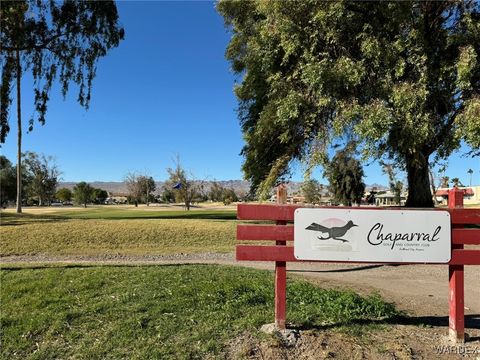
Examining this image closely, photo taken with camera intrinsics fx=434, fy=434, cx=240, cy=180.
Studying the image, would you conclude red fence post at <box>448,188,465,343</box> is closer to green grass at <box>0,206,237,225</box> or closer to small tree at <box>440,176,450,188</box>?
green grass at <box>0,206,237,225</box>

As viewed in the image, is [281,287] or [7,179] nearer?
[281,287]

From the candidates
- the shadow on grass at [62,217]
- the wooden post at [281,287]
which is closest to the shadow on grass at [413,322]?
the wooden post at [281,287]

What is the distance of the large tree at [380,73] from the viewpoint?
39.7ft

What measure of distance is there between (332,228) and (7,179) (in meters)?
82.9

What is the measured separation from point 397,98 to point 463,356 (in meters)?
8.72

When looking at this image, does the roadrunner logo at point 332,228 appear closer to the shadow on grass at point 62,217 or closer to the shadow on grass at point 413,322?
the shadow on grass at point 413,322

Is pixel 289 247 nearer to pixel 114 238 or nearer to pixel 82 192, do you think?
pixel 114 238

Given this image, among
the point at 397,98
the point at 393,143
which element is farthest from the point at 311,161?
the point at 397,98

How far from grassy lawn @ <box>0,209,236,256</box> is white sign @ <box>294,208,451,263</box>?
872 cm

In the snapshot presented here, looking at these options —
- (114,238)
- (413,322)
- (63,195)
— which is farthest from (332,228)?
(63,195)

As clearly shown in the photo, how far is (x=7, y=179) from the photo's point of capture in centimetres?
7631

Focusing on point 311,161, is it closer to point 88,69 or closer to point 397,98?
point 397,98

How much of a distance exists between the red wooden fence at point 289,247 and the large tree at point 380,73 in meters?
7.37

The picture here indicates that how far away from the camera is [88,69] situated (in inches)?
758
